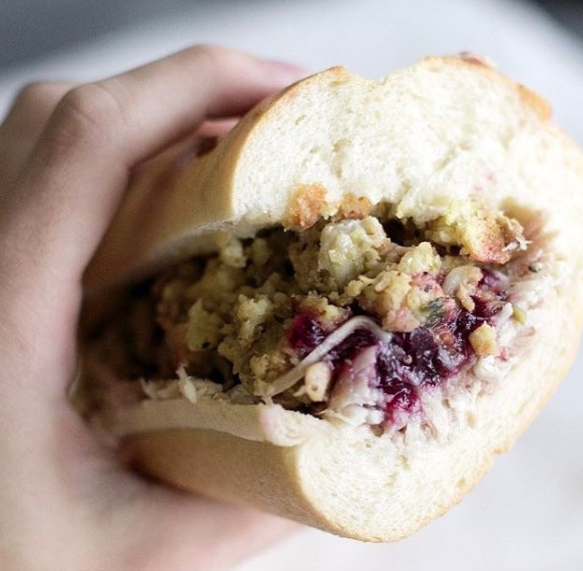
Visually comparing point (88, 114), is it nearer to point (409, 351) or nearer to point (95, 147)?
point (95, 147)

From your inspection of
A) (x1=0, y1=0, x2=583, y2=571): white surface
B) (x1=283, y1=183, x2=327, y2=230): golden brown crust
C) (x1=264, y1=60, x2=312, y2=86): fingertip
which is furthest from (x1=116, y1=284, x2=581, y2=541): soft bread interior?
(x1=264, y1=60, x2=312, y2=86): fingertip

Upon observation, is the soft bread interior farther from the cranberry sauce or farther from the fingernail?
the fingernail

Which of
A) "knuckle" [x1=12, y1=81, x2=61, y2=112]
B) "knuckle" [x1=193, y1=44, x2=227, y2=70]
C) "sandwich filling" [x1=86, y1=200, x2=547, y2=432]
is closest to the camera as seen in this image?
"sandwich filling" [x1=86, y1=200, x2=547, y2=432]

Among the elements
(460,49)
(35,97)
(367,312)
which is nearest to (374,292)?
(367,312)

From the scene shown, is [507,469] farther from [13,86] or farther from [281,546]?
[13,86]

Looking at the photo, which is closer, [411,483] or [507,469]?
[411,483]

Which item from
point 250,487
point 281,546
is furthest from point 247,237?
point 281,546

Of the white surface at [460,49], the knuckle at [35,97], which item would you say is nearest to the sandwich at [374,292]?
the knuckle at [35,97]
